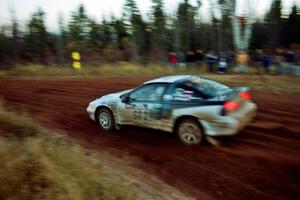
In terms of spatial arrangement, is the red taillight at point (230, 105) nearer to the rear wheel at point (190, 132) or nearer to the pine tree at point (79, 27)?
the rear wheel at point (190, 132)

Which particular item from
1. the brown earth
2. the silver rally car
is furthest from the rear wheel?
the brown earth

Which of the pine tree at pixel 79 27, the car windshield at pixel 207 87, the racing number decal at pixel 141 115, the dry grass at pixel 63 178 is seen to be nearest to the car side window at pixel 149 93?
the racing number decal at pixel 141 115

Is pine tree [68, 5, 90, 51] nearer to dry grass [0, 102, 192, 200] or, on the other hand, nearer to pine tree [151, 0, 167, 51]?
pine tree [151, 0, 167, 51]

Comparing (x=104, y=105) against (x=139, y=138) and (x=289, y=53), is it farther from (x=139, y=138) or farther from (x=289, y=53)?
(x=289, y=53)

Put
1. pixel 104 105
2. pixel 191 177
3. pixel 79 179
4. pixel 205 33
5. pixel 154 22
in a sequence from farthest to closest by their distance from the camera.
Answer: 1. pixel 154 22
2. pixel 205 33
3. pixel 104 105
4. pixel 191 177
5. pixel 79 179

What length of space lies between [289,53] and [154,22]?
90.1 ft

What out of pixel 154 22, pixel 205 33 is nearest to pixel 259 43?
pixel 205 33

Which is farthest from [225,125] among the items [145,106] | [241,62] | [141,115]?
[241,62]

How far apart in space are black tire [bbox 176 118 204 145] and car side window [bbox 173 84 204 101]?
47 cm

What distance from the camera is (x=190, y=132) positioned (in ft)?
23.9

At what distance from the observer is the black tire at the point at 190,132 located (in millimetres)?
7172

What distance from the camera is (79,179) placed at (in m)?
5.05

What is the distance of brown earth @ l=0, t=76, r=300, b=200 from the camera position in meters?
5.66

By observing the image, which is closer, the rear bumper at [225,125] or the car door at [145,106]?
the rear bumper at [225,125]
